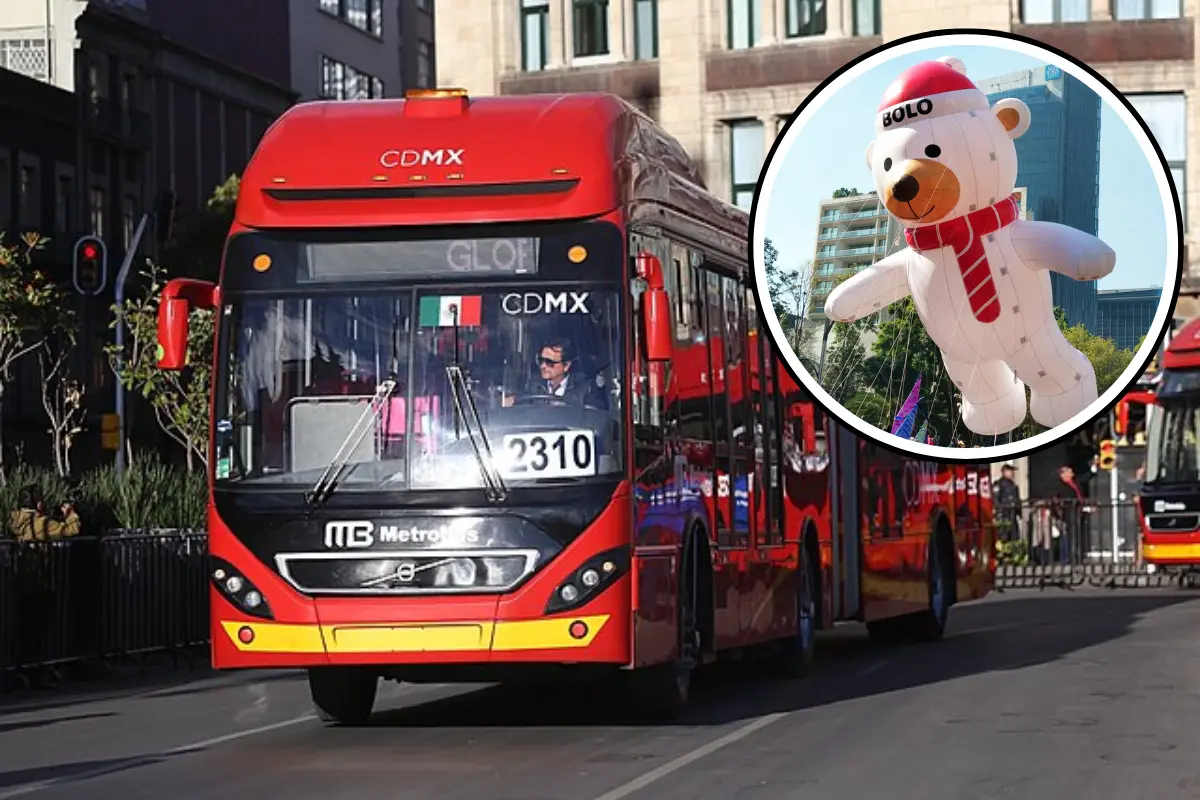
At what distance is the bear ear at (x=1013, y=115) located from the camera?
8.44ft

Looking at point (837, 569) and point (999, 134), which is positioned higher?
point (999, 134)

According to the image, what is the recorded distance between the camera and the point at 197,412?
43.7 metres

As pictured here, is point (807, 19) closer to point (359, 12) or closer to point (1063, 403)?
point (1063, 403)

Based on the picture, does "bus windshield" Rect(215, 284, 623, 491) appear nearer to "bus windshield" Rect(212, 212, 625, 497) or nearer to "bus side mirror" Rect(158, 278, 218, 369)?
"bus windshield" Rect(212, 212, 625, 497)

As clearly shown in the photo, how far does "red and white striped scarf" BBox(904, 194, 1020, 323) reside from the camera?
2.53m

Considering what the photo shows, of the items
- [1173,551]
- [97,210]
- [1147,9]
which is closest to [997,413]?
[1147,9]

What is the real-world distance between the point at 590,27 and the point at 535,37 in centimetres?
170

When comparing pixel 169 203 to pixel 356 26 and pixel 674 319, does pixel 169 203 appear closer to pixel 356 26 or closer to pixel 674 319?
pixel 674 319

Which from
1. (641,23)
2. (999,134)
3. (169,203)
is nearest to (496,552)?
(999,134)

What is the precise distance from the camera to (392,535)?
12.8 metres

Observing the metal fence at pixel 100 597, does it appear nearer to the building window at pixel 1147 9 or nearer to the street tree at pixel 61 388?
the building window at pixel 1147 9

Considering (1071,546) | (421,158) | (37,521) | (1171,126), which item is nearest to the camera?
(1171,126)

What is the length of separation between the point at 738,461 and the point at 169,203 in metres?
28.4

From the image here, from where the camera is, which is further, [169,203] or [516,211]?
[169,203]
